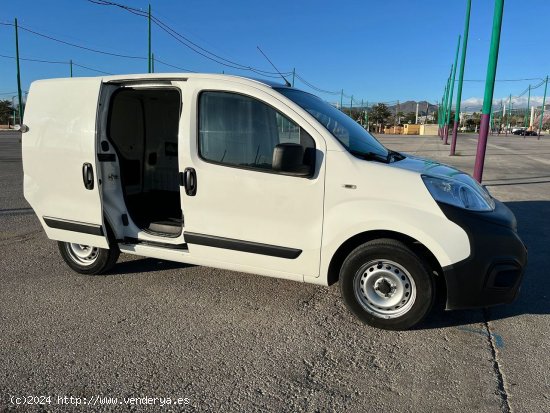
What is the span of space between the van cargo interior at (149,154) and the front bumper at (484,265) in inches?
100

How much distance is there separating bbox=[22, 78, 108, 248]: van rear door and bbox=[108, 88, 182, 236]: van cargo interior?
A: 32 cm

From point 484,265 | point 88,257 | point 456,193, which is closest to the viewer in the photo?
point 484,265

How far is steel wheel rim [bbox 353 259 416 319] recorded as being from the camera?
353cm

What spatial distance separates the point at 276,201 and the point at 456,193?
4.50 ft

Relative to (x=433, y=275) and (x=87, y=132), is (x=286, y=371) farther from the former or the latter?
(x=87, y=132)

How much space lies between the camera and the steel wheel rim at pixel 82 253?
472cm

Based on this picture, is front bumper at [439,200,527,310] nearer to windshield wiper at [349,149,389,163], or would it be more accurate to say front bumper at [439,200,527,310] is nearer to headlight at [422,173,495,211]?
headlight at [422,173,495,211]

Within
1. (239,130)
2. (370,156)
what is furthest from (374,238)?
(239,130)

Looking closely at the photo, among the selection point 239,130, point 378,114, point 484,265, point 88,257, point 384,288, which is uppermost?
point 378,114

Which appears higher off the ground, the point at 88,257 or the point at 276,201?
the point at 276,201

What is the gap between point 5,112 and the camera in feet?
234

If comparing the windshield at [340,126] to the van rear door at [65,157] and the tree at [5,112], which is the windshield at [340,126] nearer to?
the van rear door at [65,157]

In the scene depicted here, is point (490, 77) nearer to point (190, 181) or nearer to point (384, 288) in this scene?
point (384, 288)

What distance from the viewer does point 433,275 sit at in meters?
3.49
